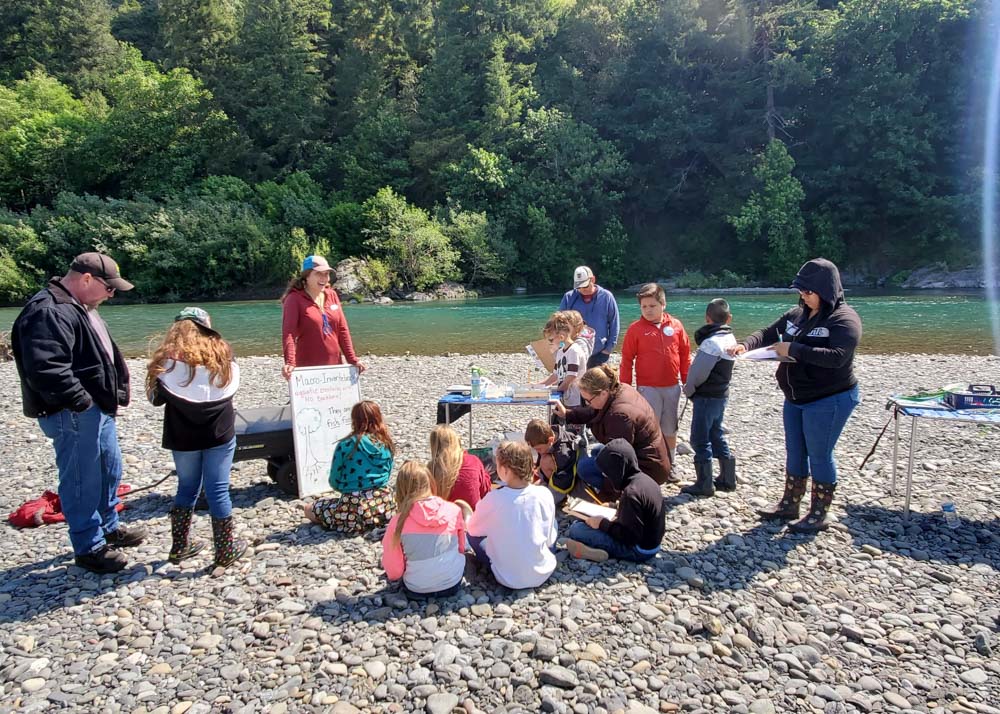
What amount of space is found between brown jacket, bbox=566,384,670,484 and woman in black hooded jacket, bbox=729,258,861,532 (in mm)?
990

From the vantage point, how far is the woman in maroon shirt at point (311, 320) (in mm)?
5754

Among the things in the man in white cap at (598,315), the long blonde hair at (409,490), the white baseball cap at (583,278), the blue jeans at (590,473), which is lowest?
the blue jeans at (590,473)

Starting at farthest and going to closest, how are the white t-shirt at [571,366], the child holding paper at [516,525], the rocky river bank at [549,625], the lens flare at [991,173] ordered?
1. the lens flare at [991,173]
2. the white t-shirt at [571,366]
3. the child holding paper at [516,525]
4. the rocky river bank at [549,625]

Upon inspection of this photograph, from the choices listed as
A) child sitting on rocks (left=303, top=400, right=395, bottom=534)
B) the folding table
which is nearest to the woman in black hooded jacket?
the folding table

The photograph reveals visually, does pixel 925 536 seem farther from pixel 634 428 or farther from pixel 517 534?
pixel 517 534

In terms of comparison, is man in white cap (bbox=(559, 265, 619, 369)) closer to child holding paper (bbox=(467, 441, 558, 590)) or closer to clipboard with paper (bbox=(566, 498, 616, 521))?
clipboard with paper (bbox=(566, 498, 616, 521))

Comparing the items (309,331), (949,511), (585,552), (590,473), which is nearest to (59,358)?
(309,331)

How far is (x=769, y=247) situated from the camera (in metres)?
41.7

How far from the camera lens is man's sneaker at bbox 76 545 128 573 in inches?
164

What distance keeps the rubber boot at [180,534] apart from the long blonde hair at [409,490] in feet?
5.21

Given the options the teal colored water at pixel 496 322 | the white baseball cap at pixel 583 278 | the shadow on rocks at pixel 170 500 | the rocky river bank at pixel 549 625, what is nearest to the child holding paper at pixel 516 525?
the rocky river bank at pixel 549 625

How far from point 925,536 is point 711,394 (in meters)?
1.86

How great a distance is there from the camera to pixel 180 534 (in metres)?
4.35

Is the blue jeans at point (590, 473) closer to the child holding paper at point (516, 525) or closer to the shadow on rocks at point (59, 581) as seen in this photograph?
the child holding paper at point (516, 525)
